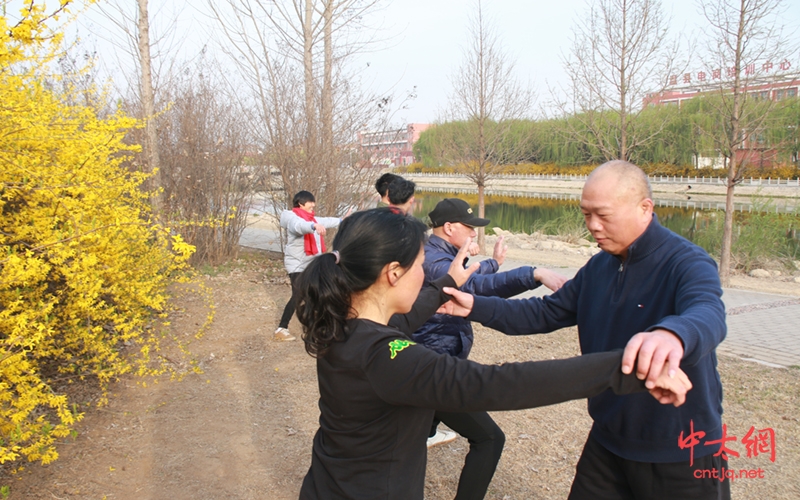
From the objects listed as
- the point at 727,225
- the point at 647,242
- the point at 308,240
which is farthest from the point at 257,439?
the point at 727,225

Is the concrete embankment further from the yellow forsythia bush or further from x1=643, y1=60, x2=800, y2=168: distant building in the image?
the yellow forsythia bush

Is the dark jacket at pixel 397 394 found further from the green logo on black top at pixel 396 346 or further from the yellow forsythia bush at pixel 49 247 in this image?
the yellow forsythia bush at pixel 49 247

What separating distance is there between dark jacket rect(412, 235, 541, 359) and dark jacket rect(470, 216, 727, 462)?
2.21 ft

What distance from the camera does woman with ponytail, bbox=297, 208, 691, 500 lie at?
1.68 metres

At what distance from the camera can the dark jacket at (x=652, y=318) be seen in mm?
2074

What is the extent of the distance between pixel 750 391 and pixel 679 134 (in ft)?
139

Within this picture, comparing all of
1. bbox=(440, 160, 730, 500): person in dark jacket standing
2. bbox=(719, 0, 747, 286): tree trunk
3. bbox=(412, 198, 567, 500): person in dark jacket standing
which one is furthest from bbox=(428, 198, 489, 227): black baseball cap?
bbox=(719, 0, 747, 286): tree trunk

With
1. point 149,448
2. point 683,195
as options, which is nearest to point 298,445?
point 149,448

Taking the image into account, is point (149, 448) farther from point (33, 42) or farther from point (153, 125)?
point (153, 125)

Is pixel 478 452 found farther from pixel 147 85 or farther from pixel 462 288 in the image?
pixel 147 85

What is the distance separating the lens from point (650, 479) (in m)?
2.17

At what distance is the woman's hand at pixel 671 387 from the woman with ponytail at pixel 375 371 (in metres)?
0.15

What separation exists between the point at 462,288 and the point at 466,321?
0.21 m

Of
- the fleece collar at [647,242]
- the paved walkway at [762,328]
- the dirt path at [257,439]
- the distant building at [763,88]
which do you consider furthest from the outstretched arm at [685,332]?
the distant building at [763,88]
